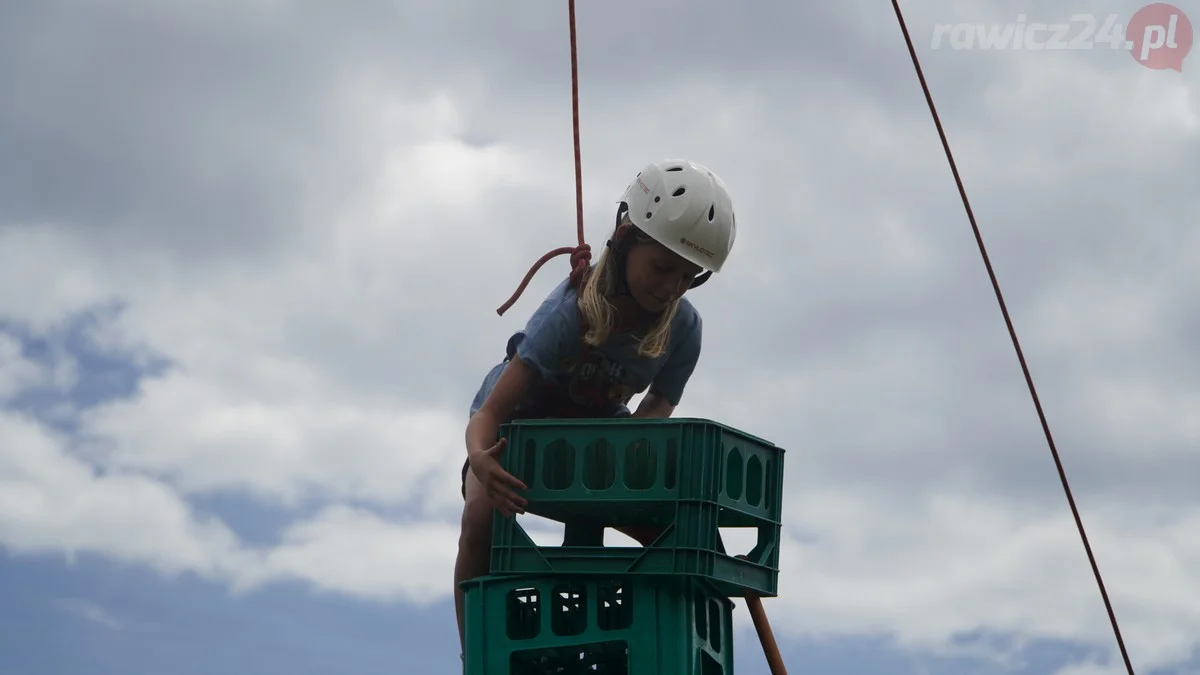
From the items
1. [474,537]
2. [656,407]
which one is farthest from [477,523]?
[656,407]

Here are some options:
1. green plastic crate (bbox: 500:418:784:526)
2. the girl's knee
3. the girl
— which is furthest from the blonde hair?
the girl's knee

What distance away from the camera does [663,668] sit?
3570 millimetres

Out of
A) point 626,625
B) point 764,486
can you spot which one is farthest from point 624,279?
point 626,625

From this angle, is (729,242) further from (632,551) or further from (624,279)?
(632,551)

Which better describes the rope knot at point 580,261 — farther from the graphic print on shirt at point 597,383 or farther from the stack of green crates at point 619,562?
the stack of green crates at point 619,562

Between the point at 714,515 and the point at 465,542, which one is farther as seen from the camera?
the point at 465,542

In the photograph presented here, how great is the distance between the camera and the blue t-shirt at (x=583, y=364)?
4.09 meters

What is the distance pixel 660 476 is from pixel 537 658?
65 centimetres

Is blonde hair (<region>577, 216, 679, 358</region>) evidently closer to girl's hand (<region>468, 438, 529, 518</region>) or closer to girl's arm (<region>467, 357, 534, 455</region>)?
girl's arm (<region>467, 357, 534, 455</region>)

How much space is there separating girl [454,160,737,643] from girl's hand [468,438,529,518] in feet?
0.62

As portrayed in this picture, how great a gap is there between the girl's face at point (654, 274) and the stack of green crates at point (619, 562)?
24.3 inches

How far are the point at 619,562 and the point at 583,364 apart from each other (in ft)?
2.74

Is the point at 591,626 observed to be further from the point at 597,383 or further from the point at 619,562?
the point at 597,383

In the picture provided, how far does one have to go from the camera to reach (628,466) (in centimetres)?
370
